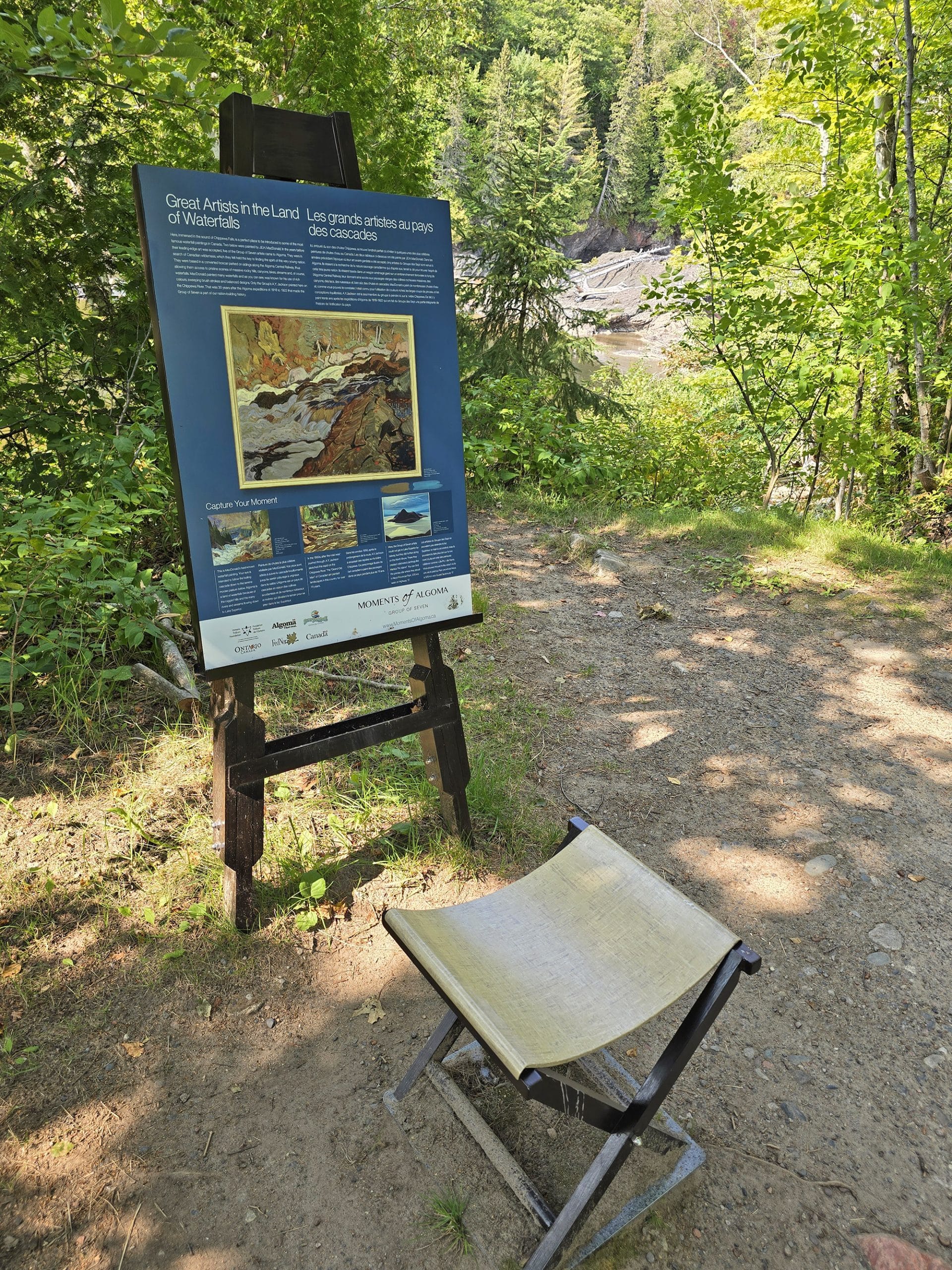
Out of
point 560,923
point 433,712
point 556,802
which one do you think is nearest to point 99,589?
point 433,712

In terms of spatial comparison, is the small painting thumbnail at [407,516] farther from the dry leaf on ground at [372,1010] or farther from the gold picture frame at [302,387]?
the dry leaf on ground at [372,1010]

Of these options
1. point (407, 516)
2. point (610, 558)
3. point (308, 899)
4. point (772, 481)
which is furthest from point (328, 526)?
point (772, 481)

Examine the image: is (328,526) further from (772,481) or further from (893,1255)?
(772,481)

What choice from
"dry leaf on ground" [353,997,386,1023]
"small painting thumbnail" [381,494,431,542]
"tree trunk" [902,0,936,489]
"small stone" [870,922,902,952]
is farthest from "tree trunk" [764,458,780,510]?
"dry leaf on ground" [353,997,386,1023]

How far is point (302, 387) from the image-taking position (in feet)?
7.38

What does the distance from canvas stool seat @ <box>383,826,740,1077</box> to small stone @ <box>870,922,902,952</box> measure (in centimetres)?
118

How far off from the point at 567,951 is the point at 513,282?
8192 mm

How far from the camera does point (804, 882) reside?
294 centimetres

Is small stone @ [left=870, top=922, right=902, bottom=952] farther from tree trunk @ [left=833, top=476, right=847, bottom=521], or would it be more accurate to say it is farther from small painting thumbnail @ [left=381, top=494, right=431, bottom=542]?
tree trunk @ [left=833, top=476, right=847, bottom=521]

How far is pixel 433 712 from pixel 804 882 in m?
1.58

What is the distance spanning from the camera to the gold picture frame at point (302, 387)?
2.13 meters

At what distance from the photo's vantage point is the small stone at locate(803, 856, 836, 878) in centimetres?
298

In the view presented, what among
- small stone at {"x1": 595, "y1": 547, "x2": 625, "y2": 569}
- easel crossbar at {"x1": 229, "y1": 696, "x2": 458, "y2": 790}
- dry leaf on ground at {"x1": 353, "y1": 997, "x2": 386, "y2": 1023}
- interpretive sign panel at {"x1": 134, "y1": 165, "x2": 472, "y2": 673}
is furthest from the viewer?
small stone at {"x1": 595, "y1": 547, "x2": 625, "y2": 569}

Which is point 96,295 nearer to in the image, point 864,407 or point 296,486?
point 296,486
